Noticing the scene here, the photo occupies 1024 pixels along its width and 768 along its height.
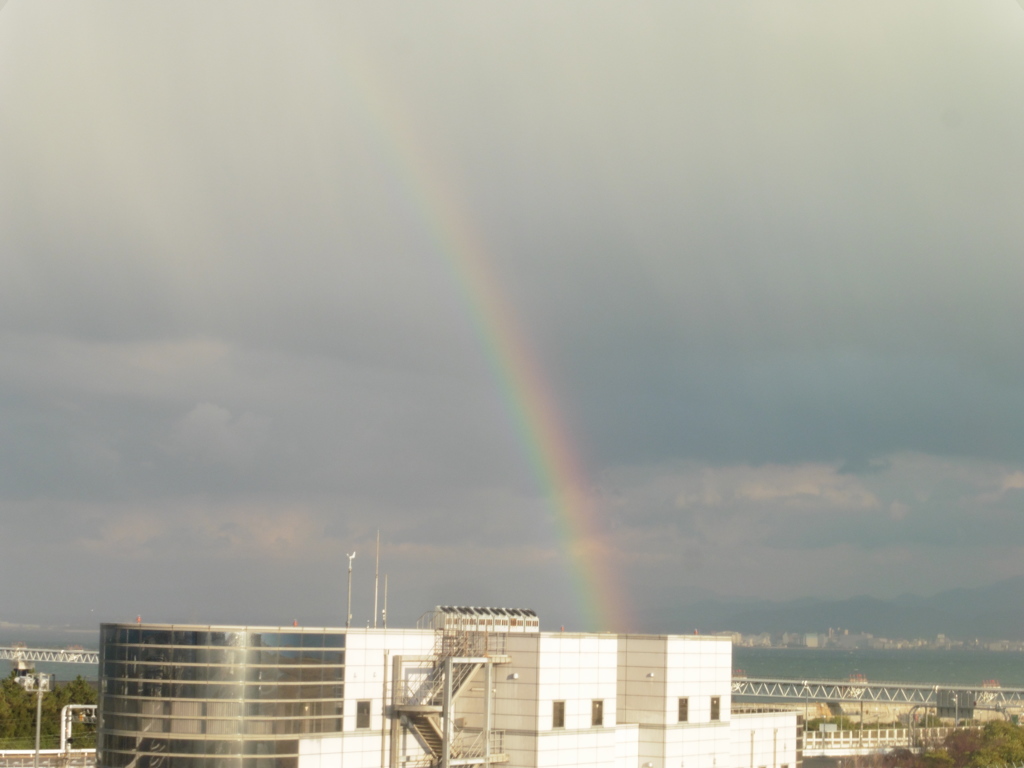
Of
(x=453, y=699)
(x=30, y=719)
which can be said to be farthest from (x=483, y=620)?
(x=30, y=719)

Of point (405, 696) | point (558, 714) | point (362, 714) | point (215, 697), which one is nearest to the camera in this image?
point (215, 697)

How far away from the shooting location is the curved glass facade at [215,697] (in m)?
53.6

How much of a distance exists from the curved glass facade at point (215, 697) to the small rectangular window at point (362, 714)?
122 cm

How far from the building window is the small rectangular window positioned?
941 centimetres

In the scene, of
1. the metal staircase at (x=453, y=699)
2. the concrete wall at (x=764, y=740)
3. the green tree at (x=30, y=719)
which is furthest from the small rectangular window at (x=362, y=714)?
the green tree at (x=30, y=719)

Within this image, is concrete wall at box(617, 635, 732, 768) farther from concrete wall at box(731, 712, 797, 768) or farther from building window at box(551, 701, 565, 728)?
building window at box(551, 701, 565, 728)

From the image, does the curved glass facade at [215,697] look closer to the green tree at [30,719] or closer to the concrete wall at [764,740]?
the concrete wall at [764,740]

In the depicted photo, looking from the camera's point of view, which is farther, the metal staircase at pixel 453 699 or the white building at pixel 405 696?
the metal staircase at pixel 453 699

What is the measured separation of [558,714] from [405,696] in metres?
7.93

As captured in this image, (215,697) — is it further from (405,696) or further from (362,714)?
(405,696)

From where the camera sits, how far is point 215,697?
53.8 meters

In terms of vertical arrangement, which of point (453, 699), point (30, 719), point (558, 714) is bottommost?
point (30, 719)

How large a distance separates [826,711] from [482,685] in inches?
5145

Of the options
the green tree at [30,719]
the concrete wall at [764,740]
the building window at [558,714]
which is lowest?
the green tree at [30,719]
